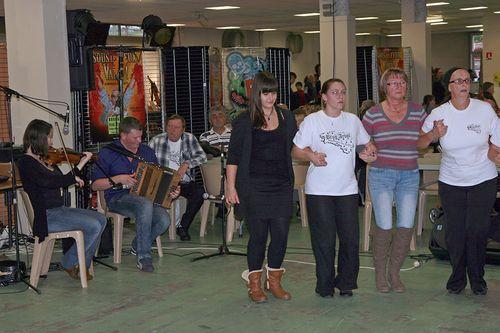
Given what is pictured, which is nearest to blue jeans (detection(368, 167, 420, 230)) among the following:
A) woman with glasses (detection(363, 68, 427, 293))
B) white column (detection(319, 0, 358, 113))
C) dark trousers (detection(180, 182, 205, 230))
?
woman with glasses (detection(363, 68, 427, 293))

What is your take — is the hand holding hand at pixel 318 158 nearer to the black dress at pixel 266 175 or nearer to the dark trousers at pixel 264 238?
the black dress at pixel 266 175

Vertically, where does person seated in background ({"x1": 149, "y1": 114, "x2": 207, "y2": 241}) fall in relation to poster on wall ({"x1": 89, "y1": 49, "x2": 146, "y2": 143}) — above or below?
below

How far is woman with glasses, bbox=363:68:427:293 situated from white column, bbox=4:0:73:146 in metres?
3.53

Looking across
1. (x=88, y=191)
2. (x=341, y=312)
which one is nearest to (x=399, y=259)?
(x=341, y=312)

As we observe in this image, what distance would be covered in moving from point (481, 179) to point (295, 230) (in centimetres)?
323

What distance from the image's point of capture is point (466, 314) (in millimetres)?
5039

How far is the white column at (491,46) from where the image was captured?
19781mm

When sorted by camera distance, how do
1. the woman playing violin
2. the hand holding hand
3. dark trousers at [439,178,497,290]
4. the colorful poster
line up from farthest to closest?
the colorful poster → the woman playing violin → dark trousers at [439,178,497,290] → the hand holding hand

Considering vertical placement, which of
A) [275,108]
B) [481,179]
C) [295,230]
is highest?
[275,108]

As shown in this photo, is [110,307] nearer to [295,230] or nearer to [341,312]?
[341,312]

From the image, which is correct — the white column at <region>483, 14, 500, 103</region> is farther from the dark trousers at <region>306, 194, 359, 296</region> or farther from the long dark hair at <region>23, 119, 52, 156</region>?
the long dark hair at <region>23, 119, 52, 156</region>

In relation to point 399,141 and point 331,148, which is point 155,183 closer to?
point 331,148

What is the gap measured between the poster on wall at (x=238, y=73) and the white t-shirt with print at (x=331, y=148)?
508 centimetres

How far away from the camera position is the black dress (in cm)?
532
